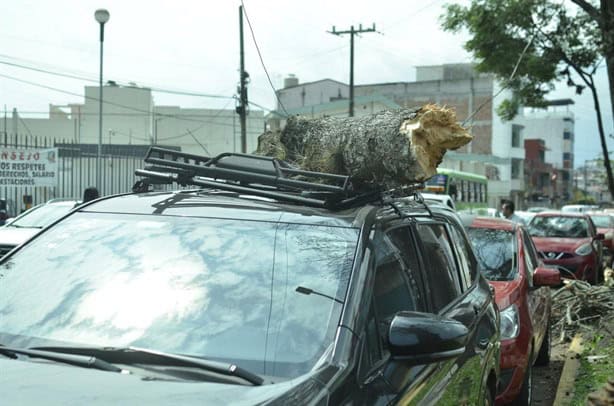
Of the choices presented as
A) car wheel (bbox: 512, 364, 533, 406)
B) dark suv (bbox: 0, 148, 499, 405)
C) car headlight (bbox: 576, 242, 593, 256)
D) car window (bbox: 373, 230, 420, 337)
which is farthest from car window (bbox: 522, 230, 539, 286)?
car headlight (bbox: 576, 242, 593, 256)

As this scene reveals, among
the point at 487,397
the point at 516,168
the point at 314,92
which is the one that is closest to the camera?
the point at 487,397

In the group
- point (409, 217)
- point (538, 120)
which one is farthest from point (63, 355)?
point (538, 120)

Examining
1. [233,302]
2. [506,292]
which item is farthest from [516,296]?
[233,302]

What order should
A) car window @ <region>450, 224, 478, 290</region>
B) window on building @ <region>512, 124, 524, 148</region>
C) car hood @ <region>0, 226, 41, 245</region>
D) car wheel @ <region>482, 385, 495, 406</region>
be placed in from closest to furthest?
car wheel @ <region>482, 385, 495, 406</region>, car window @ <region>450, 224, 478, 290</region>, car hood @ <region>0, 226, 41, 245</region>, window on building @ <region>512, 124, 524, 148</region>

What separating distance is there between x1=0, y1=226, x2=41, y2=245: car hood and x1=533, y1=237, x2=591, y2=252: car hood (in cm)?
1001

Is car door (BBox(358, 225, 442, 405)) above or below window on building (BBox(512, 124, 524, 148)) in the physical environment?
below

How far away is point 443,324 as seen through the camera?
290cm

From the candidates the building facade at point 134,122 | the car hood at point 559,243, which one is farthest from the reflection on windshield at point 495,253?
the building facade at point 134,122

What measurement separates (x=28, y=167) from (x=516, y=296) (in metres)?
13.9

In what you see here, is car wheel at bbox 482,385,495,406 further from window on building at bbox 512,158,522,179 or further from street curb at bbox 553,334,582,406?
window on building at bbox 512,158,522,179

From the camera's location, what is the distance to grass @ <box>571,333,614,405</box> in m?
6.63

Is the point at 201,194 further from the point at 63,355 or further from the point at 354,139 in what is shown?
the point at 63,355

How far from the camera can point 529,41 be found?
1467 centimetres

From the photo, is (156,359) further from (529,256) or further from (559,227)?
(559,227)
